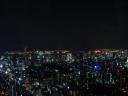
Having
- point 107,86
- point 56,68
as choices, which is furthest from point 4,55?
point 107,86

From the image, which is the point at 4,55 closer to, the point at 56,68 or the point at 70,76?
the point at 56,68

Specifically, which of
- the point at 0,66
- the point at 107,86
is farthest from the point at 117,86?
the point at 0,66

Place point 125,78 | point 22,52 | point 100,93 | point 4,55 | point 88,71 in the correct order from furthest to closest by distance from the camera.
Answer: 1. point 22,52
2. point 4,55
3. point 88,71
4. point 125,78
5. point 100,93

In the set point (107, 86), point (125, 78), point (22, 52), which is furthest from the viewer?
point (22, 52)

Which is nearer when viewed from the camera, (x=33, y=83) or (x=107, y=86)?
(x=107, y=86)

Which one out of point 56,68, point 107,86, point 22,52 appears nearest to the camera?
point 107,86

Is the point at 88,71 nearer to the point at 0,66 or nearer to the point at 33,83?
the point at 33,83

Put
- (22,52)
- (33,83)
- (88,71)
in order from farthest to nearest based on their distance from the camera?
(22,52) → (88,71) → (33,83)

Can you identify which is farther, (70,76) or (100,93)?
(70,76)
